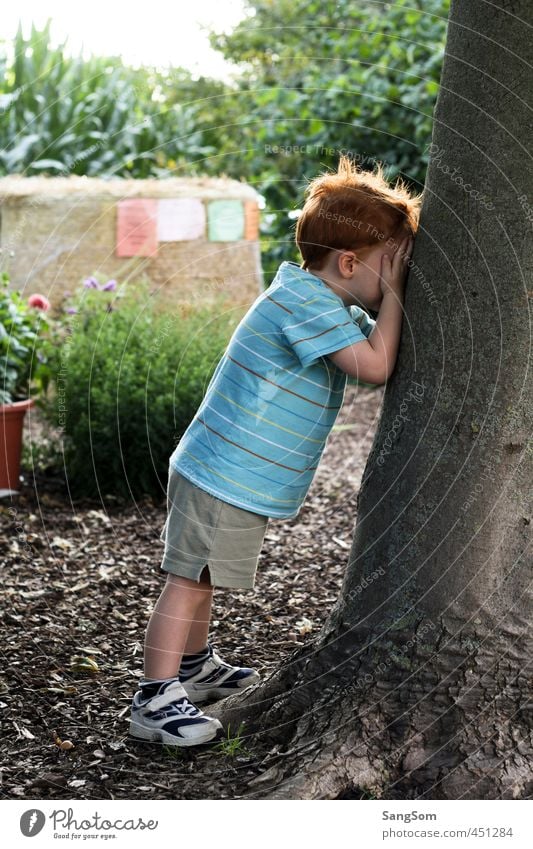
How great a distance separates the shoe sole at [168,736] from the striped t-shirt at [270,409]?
1.69ft

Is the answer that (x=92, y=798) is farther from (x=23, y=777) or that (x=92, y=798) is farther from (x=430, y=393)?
(x=430, y=393)

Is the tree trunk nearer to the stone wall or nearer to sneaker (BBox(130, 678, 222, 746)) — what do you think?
sneaker (BBox(130, 678, 222, 746))

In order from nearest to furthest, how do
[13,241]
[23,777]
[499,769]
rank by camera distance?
[499,769] → [23,777] → [13,241]

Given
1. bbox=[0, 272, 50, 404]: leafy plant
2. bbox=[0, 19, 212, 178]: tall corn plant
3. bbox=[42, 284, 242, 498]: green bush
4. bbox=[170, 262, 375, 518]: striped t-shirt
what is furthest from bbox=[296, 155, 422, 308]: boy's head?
bbox=[0, 19, 212, 178]: tall corn plant

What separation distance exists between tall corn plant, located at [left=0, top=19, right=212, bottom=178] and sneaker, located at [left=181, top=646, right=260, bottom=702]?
5.67 m

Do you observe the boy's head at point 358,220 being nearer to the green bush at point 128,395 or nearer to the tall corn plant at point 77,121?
the green bush at point 128,395

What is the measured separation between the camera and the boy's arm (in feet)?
6.84

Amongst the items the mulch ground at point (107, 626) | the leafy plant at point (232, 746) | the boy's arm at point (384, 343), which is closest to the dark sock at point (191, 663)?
the mulch ground at point (107, 626)

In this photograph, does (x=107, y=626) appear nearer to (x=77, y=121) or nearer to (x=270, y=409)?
(x=270, y=409)

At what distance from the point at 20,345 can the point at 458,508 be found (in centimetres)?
309

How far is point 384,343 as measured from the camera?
211 cm

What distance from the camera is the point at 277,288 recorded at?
7.23 feet
